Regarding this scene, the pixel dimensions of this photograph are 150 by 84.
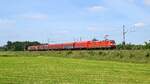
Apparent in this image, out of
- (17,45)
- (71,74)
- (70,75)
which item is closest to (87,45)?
(71,74)

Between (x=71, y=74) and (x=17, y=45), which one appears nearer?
(x=71, y=74)

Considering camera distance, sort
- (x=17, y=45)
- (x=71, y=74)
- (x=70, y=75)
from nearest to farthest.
→ (x=70, y=75) → (x=71, y=74) → (x=17, y=45)

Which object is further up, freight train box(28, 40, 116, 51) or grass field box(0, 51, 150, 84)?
freight train box(28, 40, 116, 51)

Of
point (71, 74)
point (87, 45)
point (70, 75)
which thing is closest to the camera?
point (70, 75)

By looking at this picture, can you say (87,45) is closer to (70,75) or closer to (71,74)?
(71,74)

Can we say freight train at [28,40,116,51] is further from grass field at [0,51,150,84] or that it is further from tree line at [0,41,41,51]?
tree line at [0,41,41,51]

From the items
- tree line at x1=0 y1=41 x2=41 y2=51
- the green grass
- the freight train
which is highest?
tree line at x1=0 y1=41 x2=41 y2=51

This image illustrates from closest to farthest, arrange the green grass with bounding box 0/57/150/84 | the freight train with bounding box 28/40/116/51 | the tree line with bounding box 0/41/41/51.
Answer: the green grass with bounding box 0/57/150/84 → the freight train with bounding box 28/40/116/51 → the tree line with bounding box 0/41/41/51

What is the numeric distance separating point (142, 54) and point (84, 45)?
27.4 m

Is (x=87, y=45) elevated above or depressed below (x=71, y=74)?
above

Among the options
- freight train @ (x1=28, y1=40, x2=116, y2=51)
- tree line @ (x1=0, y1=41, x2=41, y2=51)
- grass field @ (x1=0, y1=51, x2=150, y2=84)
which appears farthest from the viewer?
tree line @ (x1=0, y1=41, x2=41, y2=51)

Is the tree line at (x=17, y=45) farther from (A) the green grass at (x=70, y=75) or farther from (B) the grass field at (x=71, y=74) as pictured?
(A) the green grass at (x=70, y=75)

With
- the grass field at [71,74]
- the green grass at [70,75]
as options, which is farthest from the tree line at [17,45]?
the green grass at [70,75]

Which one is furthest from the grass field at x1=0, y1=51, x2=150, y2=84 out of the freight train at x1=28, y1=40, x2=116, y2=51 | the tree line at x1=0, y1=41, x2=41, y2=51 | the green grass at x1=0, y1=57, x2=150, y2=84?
the tree line at x1=0, y1=41, x2=41, y2=51
